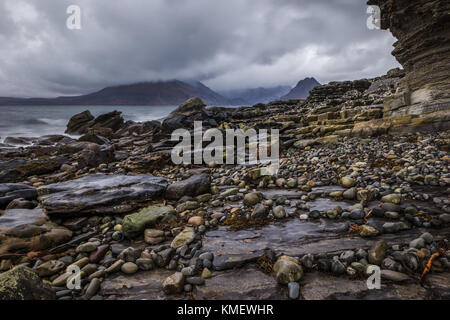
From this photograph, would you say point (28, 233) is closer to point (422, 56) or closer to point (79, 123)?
point (422, 56)

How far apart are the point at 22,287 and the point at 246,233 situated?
8.53 ft

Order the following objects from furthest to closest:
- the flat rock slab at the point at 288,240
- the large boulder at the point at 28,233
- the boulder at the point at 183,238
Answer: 1. the boulder at the point at 183,238
2. the large boulder at the point at 28,233
3. the flat rock slab at the point at 288,240

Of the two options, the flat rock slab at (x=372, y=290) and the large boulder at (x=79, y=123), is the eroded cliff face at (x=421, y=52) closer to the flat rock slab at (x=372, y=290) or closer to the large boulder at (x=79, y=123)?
the flat rock slab at (x=372, y=290)

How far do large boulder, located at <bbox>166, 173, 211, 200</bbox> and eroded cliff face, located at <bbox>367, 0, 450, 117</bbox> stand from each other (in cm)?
890

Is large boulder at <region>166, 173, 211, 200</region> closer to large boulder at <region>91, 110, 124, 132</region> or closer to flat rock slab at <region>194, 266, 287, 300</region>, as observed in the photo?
flat rock slab at <region>194, 266, 287, 300</region>

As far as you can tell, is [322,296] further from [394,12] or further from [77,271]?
[394,12]

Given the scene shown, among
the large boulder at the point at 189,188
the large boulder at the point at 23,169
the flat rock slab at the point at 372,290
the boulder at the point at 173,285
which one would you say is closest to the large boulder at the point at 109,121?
the large boulder at the point at 23,169

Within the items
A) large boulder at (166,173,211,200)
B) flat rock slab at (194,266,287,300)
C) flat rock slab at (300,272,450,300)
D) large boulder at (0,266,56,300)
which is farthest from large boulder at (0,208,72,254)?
flat rock slab at (300,272,450,300)

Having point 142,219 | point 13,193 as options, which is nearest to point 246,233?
point 142,219

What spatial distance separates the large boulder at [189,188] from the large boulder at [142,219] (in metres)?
0.79

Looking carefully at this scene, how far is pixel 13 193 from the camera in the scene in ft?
15.2

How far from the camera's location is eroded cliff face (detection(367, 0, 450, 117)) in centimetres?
736

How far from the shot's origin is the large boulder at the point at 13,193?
4.44 m

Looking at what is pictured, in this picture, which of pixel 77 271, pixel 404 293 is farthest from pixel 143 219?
pixel 404 293
